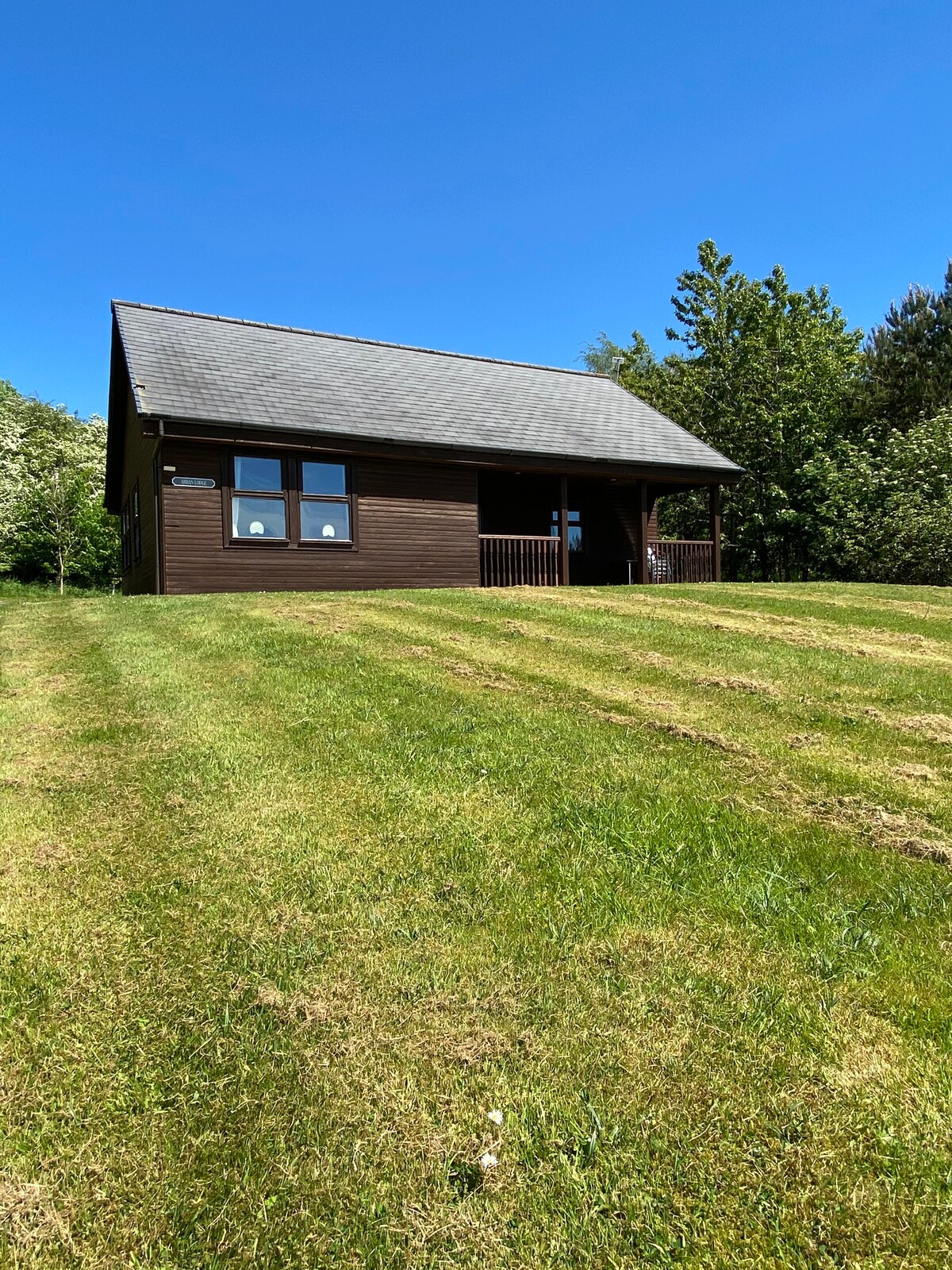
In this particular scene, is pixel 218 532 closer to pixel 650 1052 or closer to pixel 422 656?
pixel 422 656

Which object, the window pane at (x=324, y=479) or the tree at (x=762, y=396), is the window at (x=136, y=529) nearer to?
the window pane at (x=324, y=479)

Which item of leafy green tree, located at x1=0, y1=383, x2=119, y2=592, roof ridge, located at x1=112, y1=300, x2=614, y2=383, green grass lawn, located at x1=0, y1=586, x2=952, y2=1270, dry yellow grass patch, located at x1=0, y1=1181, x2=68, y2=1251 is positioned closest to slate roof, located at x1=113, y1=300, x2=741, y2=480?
roof ridge, located at x1=112, y1=300, x2=614, y2=383

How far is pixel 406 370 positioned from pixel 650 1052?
1611 centimetres

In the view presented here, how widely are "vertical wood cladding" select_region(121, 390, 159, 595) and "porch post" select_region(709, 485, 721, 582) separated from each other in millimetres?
11796

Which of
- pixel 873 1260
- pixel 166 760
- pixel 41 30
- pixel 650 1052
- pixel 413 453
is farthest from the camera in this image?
pixel 413 453

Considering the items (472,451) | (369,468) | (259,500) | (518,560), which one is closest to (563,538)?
(518,560)

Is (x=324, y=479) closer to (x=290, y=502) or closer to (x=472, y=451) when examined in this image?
(x=290, y=502)

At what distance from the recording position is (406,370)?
16.2 metres

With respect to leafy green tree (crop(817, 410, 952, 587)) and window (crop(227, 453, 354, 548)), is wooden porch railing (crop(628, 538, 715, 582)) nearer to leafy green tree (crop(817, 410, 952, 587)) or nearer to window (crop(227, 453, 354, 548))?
leafy green tree (crop(817, 410, 952, 587))

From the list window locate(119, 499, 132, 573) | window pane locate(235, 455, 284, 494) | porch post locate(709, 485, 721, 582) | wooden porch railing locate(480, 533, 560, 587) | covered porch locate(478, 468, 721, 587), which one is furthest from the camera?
window locate(119, 499, 132, 573)

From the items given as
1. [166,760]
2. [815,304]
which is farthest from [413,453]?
[815,304]

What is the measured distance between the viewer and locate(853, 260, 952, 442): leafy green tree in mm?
22719

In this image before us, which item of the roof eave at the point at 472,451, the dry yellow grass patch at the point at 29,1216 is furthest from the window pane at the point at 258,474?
the dry yellow grass patch at the point at 29,1216

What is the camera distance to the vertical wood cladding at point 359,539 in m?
11.9
